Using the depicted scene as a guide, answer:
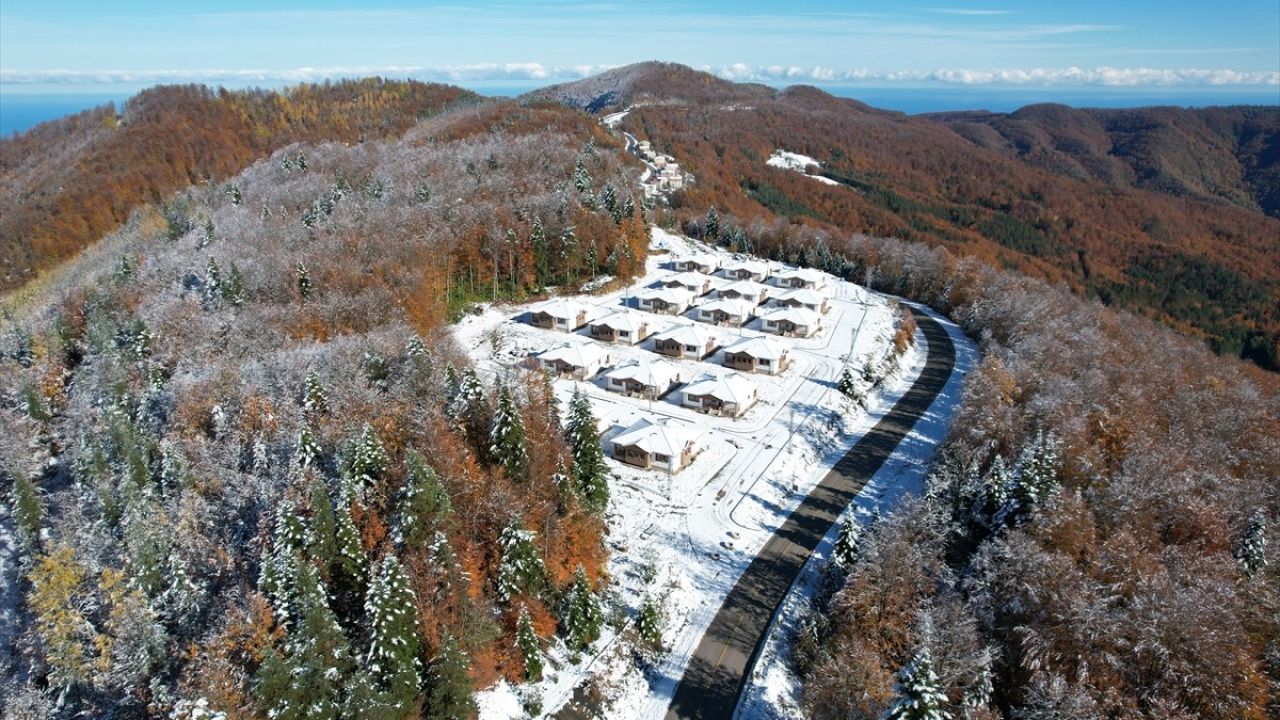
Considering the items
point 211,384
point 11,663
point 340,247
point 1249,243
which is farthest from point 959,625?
point 1249,243

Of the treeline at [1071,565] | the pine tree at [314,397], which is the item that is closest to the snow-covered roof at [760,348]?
the treeline at [1071,565]

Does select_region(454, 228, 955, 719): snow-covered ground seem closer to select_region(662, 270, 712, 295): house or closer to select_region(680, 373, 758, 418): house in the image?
select_region(680, 373, 758, 418): house

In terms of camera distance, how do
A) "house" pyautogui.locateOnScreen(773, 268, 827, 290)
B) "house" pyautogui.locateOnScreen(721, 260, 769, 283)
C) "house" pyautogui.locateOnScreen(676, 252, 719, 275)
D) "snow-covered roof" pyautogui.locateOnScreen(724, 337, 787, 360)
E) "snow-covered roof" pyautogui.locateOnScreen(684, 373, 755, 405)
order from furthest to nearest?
"house" pyautogui.locateOnScreen(721, 260, 769, 283)
"house" pyautogui.locateOnScreen(676, 252, 719, 275)
"house" pyautogui.locateOnScreen(773, 268, 827, 290)
"snow-covered roof" pyautogui.locateOnScreen(724, 337, 787, 360)
"snow-covered roof" pyautogui.locateOnScreen(684, 373, 755, 405)

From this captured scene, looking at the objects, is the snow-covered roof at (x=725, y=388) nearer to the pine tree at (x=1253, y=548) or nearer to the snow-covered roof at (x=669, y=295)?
the snow-covered roof at (x=669, y=295)

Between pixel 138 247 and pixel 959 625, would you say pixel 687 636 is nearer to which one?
pixel 959 625

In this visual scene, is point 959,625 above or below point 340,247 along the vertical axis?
below

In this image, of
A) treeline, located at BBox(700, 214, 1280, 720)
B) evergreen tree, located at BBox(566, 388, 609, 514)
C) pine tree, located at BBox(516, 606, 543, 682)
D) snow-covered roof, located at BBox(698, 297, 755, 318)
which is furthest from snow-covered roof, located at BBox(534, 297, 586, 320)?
pine tree, located at BBox(516, 606, 543, 682)
